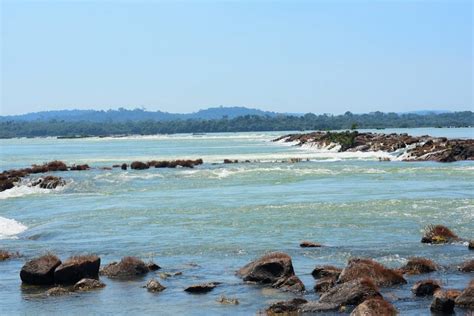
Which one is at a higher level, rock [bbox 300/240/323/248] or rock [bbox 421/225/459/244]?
rock [bbox 421/225/459/244]

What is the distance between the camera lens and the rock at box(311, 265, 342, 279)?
70.7 ft

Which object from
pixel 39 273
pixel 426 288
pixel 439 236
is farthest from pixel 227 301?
pixel 439 236

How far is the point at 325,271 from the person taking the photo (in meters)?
21.8

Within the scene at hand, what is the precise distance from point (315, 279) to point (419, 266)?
3.17 m

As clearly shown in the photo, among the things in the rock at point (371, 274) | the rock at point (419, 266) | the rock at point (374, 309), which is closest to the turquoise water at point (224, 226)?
the rock at point (419, 266)

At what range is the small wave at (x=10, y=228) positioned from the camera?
114ft

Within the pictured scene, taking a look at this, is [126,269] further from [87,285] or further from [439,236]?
[439,236]

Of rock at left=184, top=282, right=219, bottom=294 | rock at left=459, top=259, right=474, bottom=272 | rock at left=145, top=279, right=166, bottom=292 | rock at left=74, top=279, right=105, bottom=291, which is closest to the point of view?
rock at left=184, top=282, right=219, bottom=294

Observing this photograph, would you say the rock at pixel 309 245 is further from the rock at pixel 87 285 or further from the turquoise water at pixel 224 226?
the rock at pixel 87 285

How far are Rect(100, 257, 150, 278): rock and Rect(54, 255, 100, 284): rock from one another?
0.49 m

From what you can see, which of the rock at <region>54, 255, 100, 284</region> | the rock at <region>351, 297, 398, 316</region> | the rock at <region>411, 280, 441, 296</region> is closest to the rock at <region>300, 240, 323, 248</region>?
the rock at <region>54, 255, 100, 284</region>

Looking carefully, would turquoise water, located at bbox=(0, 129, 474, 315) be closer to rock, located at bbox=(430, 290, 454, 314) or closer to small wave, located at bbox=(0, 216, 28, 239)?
small wave, located at bbox=(0, 216, 28, 239)

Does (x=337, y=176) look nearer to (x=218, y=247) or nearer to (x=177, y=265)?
(x=218, y=247)

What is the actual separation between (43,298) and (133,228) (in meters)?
13.8
